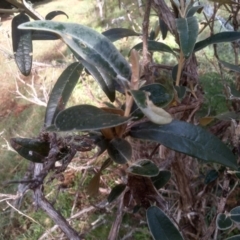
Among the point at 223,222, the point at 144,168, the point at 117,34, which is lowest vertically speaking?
the point at 223,222

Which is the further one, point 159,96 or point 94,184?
point 94,184

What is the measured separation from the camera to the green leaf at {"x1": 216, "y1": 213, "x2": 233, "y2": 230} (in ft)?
2.02

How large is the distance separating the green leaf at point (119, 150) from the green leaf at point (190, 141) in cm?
2

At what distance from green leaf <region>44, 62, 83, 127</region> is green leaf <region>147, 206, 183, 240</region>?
215 mm

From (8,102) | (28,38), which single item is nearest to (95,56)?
(28,38)

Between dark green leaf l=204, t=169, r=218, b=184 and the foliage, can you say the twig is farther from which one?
dark green leaf l=204, t=169, r=218, b=184

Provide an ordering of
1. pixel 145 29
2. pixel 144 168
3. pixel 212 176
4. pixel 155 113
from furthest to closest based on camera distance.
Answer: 1. pixel 212 176
2. pixel 145 29
3. pixel 144 168
4. pixel 155 113

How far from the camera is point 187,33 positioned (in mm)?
518

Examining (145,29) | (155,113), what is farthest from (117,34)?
(155,113)

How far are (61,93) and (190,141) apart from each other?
0.21m

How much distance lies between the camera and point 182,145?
47 cm

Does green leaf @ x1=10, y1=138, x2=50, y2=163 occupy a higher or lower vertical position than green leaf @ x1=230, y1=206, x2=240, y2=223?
higher

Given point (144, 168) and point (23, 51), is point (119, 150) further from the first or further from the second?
point (23, 51)

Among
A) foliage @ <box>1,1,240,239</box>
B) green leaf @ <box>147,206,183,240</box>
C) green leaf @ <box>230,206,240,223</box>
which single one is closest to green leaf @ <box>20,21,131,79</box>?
foliage @ <box>1,1,240,239</box>
